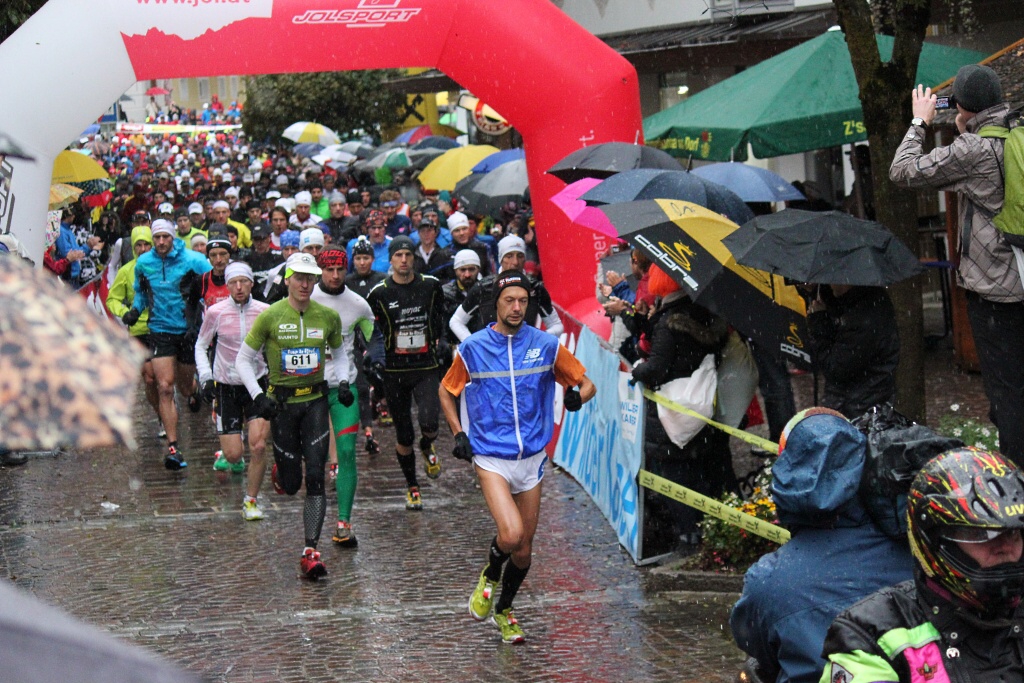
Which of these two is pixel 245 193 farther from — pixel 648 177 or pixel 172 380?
pixel 648 177

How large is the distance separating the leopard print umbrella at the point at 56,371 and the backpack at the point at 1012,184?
5.69m

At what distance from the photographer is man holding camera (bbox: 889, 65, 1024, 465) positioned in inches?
249

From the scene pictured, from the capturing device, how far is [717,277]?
8.13 m

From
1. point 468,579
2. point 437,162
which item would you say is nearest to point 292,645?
point 468,579

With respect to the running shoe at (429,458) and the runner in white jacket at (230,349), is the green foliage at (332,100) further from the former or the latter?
the running shoe at (429,458)

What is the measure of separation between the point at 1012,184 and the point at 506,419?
9.23 feet

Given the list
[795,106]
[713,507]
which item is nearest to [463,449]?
[713,507]

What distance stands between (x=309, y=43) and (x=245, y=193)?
55.1 ft

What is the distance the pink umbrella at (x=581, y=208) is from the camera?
1032 cm

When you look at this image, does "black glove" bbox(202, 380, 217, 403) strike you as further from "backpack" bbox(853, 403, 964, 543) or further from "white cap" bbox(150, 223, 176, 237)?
"backpack" bbox(853, 403, 964, 543)

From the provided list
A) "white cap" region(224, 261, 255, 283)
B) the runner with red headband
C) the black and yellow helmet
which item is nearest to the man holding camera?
the black and yellow helmet

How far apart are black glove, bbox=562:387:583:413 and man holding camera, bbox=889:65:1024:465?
209 cm

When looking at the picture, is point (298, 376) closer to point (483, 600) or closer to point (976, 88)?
point (483, 600)

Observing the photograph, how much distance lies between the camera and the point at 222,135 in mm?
74062
